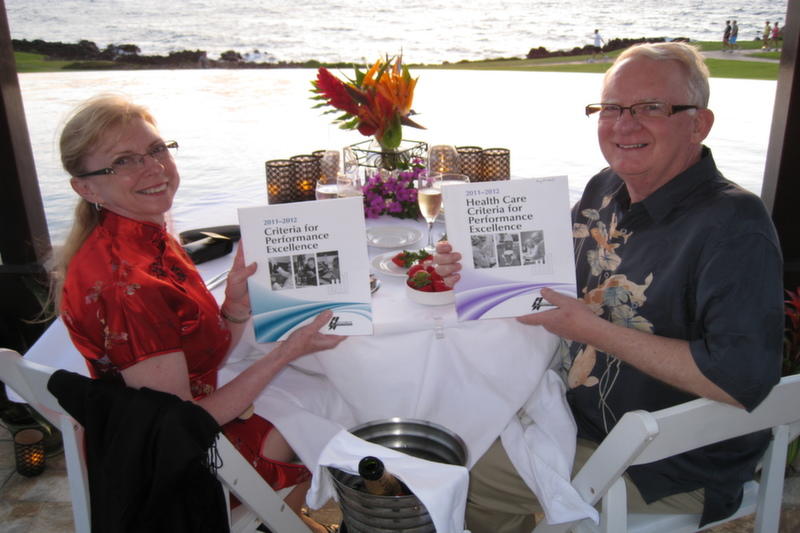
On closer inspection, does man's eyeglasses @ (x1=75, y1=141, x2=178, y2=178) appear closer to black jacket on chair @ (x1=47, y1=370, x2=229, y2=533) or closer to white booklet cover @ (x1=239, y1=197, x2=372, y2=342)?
white booklet cover @ (x1=239, y1=197, x2=372, y2=342)

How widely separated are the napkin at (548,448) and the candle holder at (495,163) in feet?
3.16

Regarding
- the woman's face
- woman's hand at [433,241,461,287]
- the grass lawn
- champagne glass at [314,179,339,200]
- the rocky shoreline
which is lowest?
woman's hand at [433,241,461,287]

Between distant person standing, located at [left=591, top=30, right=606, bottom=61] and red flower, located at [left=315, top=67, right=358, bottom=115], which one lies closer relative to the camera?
red flower, located at [left=315, top=67, right=358, bottom=115]

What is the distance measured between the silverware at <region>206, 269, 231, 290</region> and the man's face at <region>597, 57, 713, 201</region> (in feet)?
3.50

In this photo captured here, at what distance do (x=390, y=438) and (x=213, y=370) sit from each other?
0.49 m

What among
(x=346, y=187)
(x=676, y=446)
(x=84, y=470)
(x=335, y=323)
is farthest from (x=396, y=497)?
(x=346, y=187)

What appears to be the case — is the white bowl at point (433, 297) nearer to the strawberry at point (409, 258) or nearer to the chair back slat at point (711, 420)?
the strawberry at point (409, 258)

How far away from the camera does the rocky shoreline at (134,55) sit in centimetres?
334

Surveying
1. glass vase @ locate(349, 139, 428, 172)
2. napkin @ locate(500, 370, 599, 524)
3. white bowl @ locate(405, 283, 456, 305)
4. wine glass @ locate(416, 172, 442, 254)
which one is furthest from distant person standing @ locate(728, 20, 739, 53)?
white bowl @ locate(405, 283, 456, 305)

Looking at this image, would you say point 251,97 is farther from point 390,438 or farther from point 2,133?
point 390,438

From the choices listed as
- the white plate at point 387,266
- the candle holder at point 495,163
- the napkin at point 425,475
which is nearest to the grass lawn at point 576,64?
the candle holder at point 495,163

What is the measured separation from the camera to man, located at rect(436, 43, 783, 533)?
1104 mm

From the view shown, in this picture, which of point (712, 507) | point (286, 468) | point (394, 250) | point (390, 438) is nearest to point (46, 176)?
point (394, 250)

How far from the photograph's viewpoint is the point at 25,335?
282 cm
